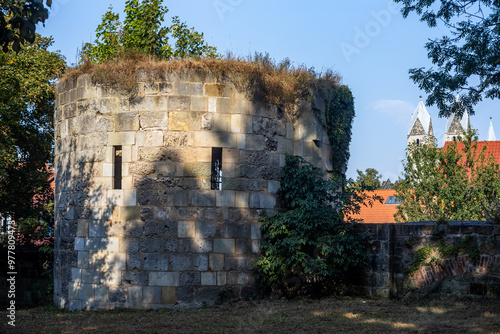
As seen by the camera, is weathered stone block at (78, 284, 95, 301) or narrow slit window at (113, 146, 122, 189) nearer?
weathered stone block at (78, 284, 95, 301)

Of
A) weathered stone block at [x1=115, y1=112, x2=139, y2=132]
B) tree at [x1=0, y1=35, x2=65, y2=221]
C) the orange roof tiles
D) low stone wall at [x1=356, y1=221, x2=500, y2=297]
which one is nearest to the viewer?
low stone wall at [x1=356, y1=221, x2=500, y2=297]

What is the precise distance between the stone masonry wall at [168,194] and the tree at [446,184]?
2410cm

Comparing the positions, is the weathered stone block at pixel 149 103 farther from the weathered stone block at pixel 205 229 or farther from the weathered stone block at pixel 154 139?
the weathered stone block at pixel 205 229

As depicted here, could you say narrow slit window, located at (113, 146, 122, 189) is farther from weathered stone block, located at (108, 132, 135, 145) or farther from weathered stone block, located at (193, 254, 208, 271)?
weathered stone block, located at (193, 254, 208, 271)

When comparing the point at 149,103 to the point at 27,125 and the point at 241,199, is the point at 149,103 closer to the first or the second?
the point at 241,199

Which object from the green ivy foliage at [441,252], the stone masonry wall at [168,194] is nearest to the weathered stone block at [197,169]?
the stone masonry wall at [168,194]

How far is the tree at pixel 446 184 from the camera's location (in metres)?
33.7

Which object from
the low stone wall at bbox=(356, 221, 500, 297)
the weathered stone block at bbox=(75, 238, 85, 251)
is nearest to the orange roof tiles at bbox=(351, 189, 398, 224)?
the low stone wall at bbox=(356, 221, 500, 297)

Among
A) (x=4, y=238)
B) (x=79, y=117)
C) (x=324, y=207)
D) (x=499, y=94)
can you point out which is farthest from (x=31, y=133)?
(x=499, y=94)

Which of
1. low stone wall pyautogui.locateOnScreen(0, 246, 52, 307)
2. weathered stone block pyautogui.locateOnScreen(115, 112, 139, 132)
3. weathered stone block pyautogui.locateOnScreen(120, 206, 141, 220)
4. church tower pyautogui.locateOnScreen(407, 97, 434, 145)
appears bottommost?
low stone wall pyautogui.locateOnScreen(0, 246, 52, 307)

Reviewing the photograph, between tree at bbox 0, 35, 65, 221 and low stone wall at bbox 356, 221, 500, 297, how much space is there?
10.1 meters

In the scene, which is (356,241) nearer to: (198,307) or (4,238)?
(198,307)

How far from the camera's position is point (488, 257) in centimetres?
1031

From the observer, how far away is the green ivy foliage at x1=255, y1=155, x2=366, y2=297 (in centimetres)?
1091
